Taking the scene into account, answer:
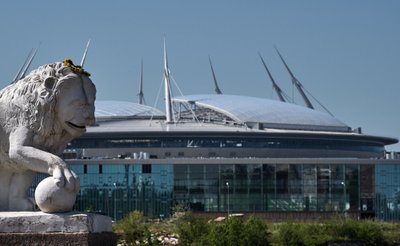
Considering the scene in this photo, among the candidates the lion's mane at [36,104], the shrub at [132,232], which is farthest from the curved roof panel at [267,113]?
the lion's mane at [36,104]

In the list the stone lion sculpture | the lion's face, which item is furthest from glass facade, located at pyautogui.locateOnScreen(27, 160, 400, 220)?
the lion's face

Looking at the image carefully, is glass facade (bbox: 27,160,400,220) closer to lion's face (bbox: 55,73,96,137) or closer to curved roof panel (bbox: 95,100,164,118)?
curved roof panel (bbox: 95,100,164,118)

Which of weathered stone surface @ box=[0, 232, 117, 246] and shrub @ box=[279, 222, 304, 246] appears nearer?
weathered stone surface @ box=[0, 232, 117, 246]

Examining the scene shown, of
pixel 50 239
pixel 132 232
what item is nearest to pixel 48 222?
pixel 50 239

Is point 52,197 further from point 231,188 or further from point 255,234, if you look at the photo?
point 231,188

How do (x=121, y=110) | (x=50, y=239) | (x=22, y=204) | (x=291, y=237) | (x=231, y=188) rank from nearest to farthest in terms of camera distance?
(x=50, y=239) → (x=22, y=204) → (x=291, y=237) → (x=231, y=188) → (x=121, y=110)

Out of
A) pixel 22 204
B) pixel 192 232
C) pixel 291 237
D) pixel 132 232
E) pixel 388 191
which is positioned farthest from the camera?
pixel 388 191

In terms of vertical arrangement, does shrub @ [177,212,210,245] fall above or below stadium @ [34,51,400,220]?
below

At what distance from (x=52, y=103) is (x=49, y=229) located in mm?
1285

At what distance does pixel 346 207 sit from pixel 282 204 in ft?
12.5

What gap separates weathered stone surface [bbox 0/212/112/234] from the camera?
12.5 metres

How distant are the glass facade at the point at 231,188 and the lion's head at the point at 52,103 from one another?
204 ft

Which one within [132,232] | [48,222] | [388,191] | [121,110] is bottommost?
[132,232]

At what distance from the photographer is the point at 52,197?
12.6 m
